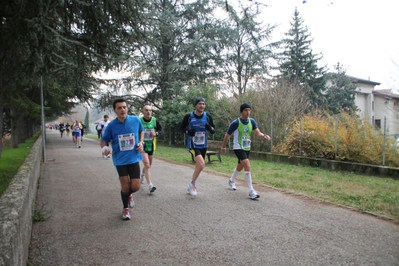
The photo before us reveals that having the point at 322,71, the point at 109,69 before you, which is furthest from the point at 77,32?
the point at 322,71

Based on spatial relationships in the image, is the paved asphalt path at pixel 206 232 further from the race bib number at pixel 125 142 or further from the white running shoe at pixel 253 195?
the race bib number at pixel 125 142

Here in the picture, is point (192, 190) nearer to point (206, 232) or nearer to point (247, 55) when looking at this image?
point (206, 232)

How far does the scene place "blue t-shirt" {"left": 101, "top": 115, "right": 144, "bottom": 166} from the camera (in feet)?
17.0

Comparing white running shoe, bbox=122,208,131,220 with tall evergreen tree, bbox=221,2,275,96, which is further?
tall evergreen tree, bbox=221,2,275,96

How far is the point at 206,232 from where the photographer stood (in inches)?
178

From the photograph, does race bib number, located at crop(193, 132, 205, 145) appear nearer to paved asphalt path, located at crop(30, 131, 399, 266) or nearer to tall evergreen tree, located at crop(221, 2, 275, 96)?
paved asphalt path, located at crop(30, 131, 399, 266)

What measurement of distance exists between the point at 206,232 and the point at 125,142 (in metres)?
1.93

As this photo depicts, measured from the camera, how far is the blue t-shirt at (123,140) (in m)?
5.18

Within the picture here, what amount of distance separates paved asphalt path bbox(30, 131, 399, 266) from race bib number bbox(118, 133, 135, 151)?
1163 mm

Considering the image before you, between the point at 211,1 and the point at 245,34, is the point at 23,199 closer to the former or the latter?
the point at 211,1

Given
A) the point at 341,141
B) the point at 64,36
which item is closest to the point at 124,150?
the point at 64,36

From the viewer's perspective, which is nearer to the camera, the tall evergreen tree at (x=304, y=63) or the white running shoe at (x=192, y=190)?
the white running shoe at (x=192, y=190)

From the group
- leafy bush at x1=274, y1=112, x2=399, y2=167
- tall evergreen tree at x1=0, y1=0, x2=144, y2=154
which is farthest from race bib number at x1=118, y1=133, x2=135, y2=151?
leafy bush at x1=274, y1=112, x2=399, y2=167

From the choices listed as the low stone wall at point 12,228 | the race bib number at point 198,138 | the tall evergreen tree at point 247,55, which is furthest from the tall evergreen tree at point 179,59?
the low stone wall at point 12,228
